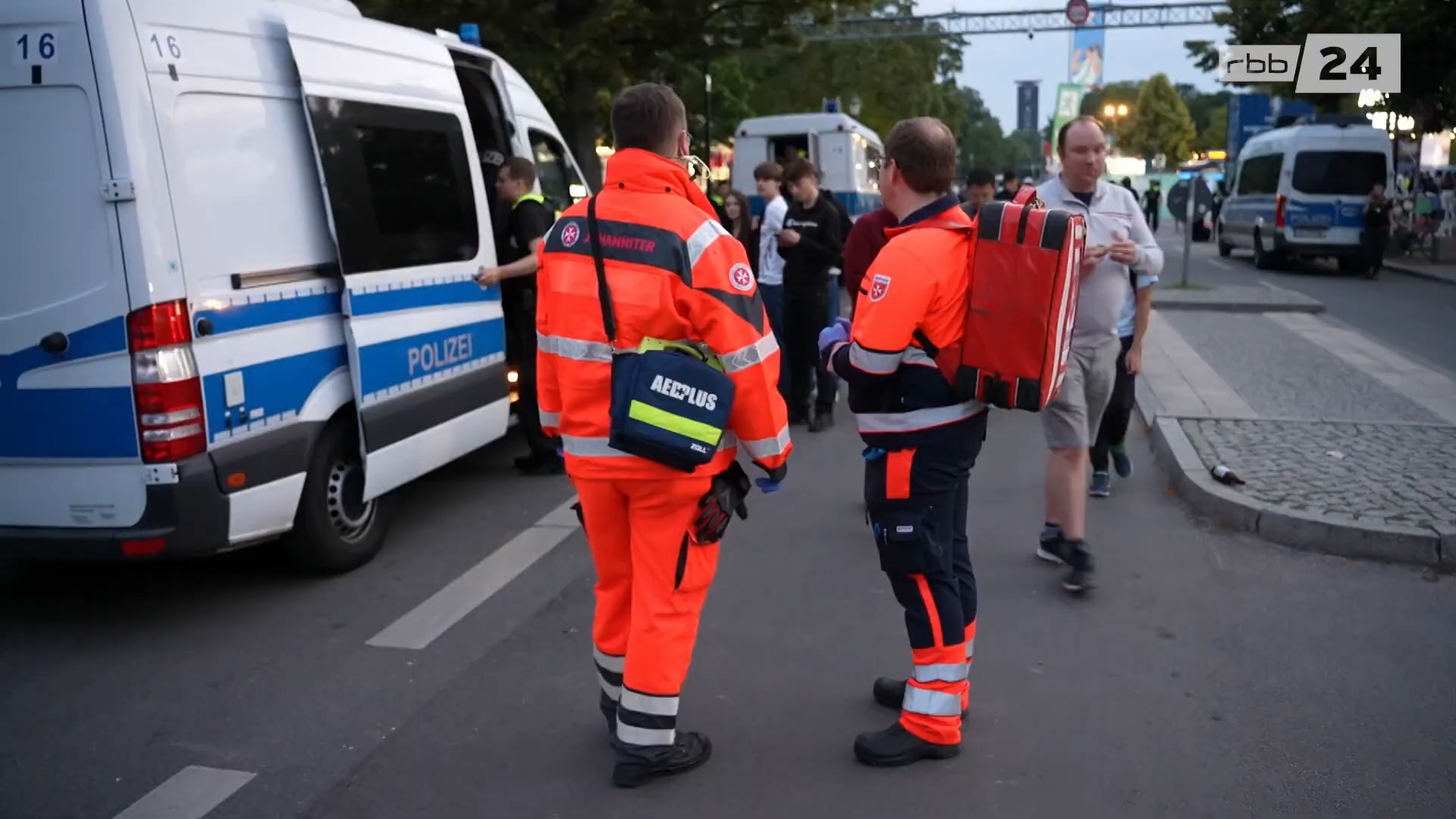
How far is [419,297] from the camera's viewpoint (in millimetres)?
5984

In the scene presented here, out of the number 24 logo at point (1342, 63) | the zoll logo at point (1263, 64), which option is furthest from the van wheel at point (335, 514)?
the zoll logo at point (1263, 64)

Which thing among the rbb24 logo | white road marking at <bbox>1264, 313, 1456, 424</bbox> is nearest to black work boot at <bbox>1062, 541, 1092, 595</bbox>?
white road marking at <bbox>1264, 313, 1456, 424</bbox>

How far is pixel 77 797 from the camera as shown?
3.64m

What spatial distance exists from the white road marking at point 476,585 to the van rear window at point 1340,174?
20389mm

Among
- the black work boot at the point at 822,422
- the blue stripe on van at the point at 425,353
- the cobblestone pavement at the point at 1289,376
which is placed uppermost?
the blue stripe on van at the point at 425,353

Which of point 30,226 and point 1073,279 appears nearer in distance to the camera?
point 1073,279

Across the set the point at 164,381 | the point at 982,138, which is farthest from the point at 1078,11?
the point at 982,138

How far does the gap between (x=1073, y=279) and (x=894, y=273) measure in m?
0.61

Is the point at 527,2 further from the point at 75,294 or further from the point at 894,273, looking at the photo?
the point at 894,273

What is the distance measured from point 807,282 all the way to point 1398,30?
18.6 metres

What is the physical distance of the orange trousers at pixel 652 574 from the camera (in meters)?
3.47

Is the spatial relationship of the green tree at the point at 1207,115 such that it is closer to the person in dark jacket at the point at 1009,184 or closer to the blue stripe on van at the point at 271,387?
the person in dark jacket at the point at 1009,184

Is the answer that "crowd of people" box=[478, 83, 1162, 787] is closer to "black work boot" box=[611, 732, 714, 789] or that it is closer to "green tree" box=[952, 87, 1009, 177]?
"black work boot" box=[611, 732, 714, 789]

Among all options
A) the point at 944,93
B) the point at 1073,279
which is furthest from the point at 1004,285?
the point at 944,93
